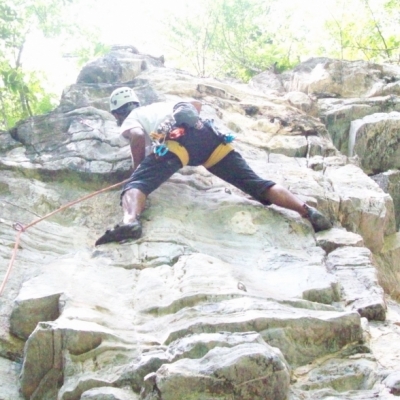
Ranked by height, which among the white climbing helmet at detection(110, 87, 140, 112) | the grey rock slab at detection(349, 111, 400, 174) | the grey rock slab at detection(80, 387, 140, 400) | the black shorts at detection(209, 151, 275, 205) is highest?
the white climbing helmet at detection(110, 87, 140, 112)

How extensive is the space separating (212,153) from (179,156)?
1.41 ft

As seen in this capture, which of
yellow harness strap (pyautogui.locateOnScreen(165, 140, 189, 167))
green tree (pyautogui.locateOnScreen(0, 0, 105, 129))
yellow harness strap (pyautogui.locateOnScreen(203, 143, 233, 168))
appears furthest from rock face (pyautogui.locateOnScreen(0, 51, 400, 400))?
green tree (pyautogui.locateOnScreen(0, 0, 105, 129))

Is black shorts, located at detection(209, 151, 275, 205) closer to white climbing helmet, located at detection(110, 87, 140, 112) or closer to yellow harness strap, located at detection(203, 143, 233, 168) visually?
yellow harness strap, located at detection(203, 143, 233, 168)

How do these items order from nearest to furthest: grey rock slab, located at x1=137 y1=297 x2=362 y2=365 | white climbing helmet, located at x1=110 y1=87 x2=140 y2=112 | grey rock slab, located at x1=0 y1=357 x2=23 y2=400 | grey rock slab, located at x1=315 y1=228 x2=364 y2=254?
grey rock slab, located at x1=0 y1=357 x2=23 y2=400 < grey rock slab, located at x1=137 y1=297 x2=362 y2=365 < grey rock slab, located at x1=315 y1=228 x2=364 y2=254 < white climbing helmet, located at x1=110 y1=87 x2=140 y2=112

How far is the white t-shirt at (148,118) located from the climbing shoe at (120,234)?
4.27 feet

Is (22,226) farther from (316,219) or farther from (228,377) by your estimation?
(228,377)

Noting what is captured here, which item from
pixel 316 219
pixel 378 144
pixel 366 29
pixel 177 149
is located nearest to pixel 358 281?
pixel 316 219

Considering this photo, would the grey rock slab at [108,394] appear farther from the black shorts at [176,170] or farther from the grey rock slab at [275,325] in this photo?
the black shorts at [176,170]

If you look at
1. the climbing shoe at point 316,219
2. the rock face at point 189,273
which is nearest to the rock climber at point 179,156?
the climbing shoe at point 316,219

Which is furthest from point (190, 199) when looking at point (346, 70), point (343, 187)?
point (346, 70)

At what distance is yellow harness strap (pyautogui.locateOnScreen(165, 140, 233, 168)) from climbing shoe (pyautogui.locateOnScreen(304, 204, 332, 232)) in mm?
1057

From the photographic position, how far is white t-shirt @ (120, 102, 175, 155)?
6457 millimetres

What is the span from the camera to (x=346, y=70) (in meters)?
12.4

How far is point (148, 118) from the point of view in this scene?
654 centimetres
